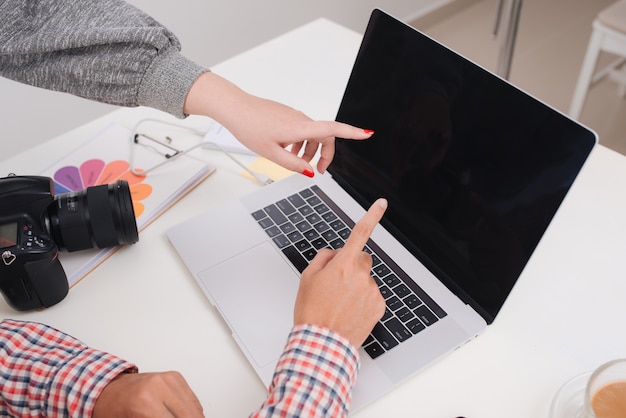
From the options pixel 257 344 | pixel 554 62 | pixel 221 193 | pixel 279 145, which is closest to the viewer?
pixel 257 344


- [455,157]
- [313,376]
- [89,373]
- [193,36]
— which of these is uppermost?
[455,157]

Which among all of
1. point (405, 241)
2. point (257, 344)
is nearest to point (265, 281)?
point (257, 344)

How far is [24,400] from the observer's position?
63 centimetres

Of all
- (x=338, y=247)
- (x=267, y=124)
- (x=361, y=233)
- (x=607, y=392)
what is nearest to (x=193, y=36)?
(x=267, y=124)

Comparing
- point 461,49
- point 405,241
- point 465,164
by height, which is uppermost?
point 465,164

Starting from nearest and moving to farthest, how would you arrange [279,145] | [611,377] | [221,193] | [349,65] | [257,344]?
[611,377] < [257,344] < [279,145] < [221,193] < [349,65]

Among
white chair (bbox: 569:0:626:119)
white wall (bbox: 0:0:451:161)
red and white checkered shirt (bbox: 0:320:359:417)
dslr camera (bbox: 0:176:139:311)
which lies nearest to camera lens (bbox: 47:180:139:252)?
dslr camera (bbox: 0:176:139:311)

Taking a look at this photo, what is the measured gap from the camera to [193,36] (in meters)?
1.90

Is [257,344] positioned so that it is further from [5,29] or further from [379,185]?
[5,29]

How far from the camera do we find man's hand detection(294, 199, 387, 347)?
60 centimetres

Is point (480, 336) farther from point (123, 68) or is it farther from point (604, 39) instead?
point (604, 39)

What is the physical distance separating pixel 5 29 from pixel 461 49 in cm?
204

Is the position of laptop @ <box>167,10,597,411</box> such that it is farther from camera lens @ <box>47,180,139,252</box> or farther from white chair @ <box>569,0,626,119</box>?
white chair @ <box>569,0,626,119</box>

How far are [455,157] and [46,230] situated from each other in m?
0.54
